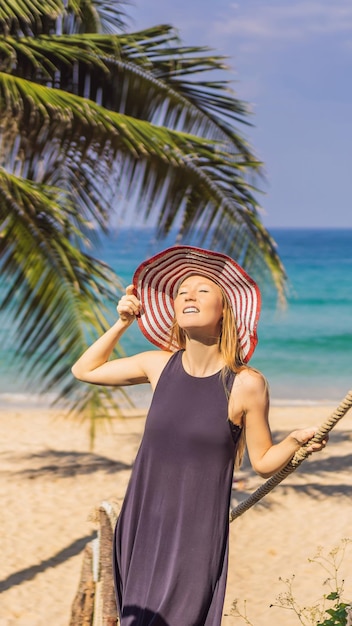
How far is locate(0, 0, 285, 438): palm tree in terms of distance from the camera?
7.71m

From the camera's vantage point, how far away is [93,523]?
8.65m

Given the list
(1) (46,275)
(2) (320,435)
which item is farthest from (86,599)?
(1) (46,275)

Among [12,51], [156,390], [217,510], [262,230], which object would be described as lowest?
[217,510]

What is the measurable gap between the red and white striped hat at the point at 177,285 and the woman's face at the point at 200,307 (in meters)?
0.06

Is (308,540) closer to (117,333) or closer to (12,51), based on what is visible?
(12,51)

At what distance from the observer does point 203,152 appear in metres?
8.33

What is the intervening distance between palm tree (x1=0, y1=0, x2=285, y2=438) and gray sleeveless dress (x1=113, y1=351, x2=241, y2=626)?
4671mm

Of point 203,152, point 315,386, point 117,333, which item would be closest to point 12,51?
point 203,152

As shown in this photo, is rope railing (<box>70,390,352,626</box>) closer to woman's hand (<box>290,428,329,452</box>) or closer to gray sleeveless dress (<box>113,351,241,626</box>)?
woman's hand (<box>290,428,329,452</box>)

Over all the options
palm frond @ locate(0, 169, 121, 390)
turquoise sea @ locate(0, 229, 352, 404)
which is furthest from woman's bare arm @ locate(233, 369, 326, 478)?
turquoise sea @ locate(0, 229, 352, 404)

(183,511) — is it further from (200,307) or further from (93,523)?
(93,523)

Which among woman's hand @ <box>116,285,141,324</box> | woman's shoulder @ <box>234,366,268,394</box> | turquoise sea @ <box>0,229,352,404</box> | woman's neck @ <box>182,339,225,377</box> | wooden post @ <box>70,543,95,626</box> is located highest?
turquoise sea @ <box>0,229,352,404</box>

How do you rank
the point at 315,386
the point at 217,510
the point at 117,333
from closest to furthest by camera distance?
the point at 217,510
the point at 117,333
the point at 315,386

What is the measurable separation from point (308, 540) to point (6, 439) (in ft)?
19.4
